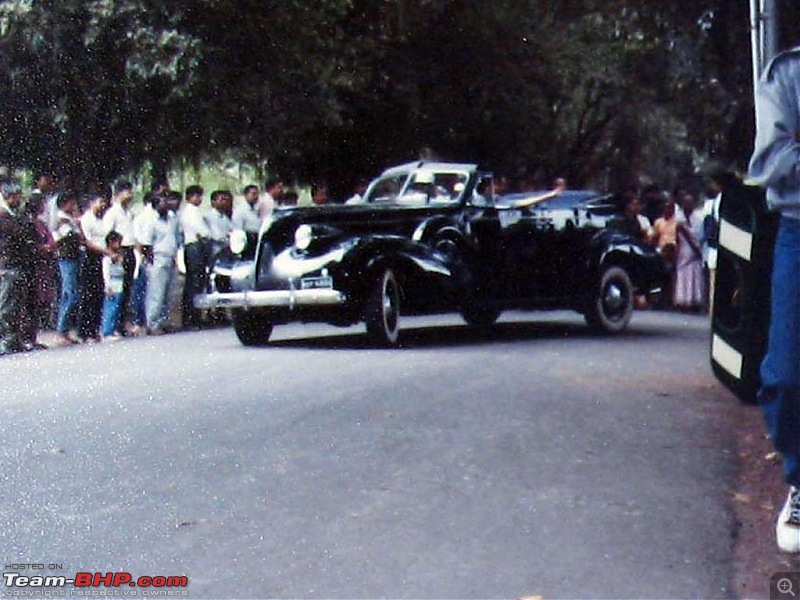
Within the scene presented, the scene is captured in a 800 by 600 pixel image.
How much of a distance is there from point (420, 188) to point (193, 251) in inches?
148

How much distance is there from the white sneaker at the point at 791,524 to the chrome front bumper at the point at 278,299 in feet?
26.4

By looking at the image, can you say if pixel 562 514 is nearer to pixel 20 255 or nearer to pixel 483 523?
pixel 483 523

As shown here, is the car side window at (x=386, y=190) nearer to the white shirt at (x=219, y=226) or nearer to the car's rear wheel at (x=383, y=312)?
the car's rear wheel at (x=383, y=312)

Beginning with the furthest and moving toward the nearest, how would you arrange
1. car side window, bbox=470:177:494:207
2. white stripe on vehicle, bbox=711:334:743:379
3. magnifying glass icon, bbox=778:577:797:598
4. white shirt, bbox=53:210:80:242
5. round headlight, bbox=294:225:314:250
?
1. white shirt, bbox=53:210:80:242
2. round headlight, bbox=294:225:314:250
3. car side window, bbox=470:177:494:207
4. white stripe on vehicle, bbox=711:334:743:379
5. magnifying glass icon, bbox=778:577:797:598

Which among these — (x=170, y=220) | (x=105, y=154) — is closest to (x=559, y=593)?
(x=105, y=154)

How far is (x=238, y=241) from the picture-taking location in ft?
45.7

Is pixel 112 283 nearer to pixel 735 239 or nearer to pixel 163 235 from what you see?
pixel 163 235

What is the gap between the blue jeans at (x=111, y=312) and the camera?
14508mm

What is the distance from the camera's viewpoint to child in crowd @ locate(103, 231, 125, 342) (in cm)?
1457

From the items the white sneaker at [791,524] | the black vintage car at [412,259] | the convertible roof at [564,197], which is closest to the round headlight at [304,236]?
the black vintage car at [412,259]

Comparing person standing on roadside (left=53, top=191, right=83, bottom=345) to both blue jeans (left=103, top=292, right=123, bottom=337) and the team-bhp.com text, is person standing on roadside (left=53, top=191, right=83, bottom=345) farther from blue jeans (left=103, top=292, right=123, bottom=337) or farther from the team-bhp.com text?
the team-bhp.com text

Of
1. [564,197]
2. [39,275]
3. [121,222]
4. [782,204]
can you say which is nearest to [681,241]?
[564,197]
